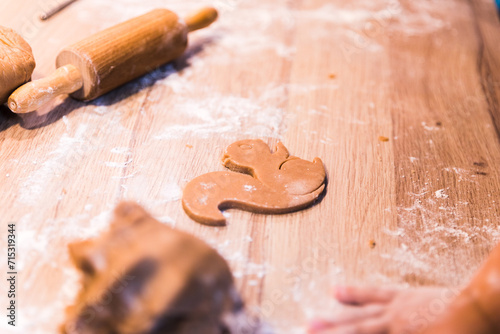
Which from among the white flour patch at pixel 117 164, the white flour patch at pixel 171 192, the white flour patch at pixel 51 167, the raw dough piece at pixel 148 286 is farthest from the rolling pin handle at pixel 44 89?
the raw dough piece at pixel 148 286

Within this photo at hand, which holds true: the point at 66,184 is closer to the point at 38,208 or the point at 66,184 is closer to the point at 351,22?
the point at 38,208

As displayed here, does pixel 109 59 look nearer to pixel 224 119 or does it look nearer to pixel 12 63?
pixel 12 63

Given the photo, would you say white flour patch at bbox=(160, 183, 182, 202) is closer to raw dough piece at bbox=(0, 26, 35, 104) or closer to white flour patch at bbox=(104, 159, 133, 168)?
white flour patch at bbox=(104, 159, 133, 168)

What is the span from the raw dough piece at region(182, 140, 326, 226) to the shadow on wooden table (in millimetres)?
490

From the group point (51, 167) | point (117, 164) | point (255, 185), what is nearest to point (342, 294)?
point (255, 185)

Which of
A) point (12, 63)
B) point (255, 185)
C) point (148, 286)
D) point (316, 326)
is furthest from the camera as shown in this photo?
point (12, 63)

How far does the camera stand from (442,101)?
1.76 metres

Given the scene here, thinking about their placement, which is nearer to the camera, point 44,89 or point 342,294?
point 342,294

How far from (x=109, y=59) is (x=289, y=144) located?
626mm

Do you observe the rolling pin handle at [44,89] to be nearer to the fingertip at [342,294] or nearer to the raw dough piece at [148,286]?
the raw dough piece at [148,286]

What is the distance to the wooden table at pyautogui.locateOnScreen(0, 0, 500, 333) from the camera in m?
1.12

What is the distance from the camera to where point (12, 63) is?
53.1 inches

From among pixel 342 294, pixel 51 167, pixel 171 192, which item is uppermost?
pixel 51 167

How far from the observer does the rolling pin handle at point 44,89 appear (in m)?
1.35
